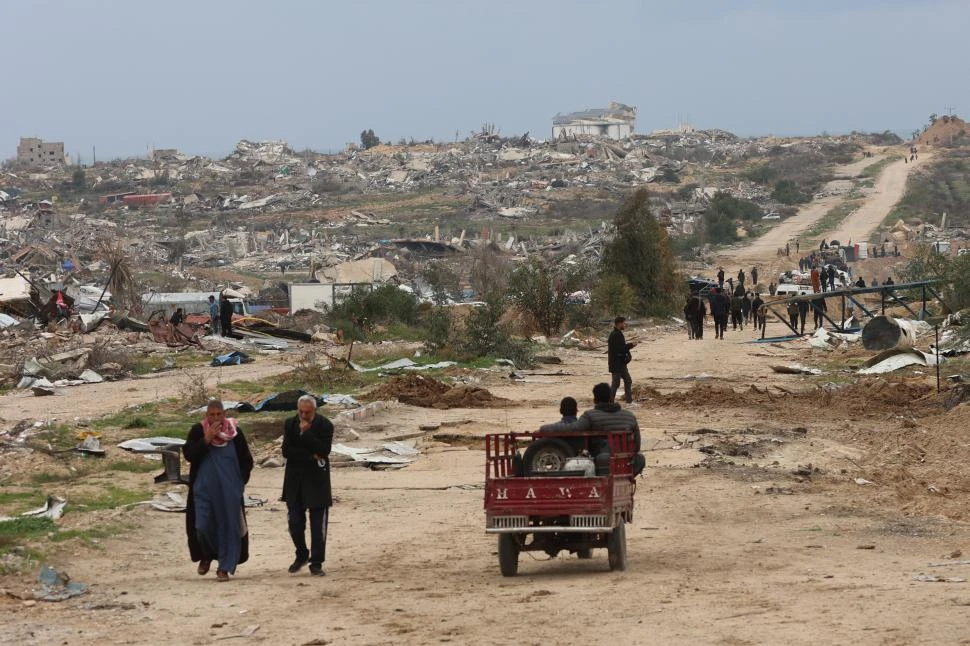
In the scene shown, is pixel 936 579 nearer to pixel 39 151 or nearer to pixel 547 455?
pixel 547 455

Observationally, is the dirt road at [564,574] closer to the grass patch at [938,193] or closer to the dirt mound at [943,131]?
Result: the grass patch at [938,193]

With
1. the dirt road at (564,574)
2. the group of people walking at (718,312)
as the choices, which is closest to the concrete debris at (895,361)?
the dirt road at (564,574)

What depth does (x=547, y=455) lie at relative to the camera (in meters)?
10.4

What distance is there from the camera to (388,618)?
8.75 meters

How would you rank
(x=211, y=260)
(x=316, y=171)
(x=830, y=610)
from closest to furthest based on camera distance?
1. (x=830, y=610)
2. (x=211, y=260)
3. (x=316, y=171)

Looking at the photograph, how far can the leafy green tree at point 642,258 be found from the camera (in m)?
46.0

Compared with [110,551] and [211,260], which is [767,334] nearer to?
[110,551]

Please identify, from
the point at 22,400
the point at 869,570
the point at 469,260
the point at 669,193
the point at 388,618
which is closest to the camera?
the point at 388,618

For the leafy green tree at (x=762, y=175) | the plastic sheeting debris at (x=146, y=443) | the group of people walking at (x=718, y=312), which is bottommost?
the plastic sheeting debris at (x=146, y=443)

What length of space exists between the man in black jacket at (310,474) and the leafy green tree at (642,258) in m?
35.7

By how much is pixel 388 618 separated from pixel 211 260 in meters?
68.1

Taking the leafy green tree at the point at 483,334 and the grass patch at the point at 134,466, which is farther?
the leafy green tree at the point at 483,334

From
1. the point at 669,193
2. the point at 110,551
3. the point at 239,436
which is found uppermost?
the point at 669,193

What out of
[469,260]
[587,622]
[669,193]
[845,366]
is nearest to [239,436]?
[587,622]
